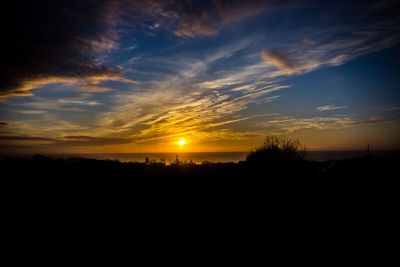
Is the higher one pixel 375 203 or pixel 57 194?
pixel 57 194

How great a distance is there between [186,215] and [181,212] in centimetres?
57

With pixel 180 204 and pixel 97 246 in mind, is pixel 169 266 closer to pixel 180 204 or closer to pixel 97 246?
pixel 97 246

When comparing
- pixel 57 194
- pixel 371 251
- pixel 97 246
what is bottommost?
pixel 371 251

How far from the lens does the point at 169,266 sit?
7.62 meters

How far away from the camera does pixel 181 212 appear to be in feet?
41.7

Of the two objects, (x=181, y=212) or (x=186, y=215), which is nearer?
(x=186, y=215)

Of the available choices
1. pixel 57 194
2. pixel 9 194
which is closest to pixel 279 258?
pixel 57 194

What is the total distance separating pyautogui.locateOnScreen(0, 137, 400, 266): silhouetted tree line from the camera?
8.77 metres

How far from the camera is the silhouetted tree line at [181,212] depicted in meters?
8.77

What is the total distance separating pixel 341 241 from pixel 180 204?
788 centimetres

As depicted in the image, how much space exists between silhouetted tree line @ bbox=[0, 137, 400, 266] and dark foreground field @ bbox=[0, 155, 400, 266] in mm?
43

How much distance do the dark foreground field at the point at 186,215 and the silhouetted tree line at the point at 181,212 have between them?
4 centimetres

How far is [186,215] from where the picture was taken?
12219mm

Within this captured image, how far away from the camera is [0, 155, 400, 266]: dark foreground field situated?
8555mm
